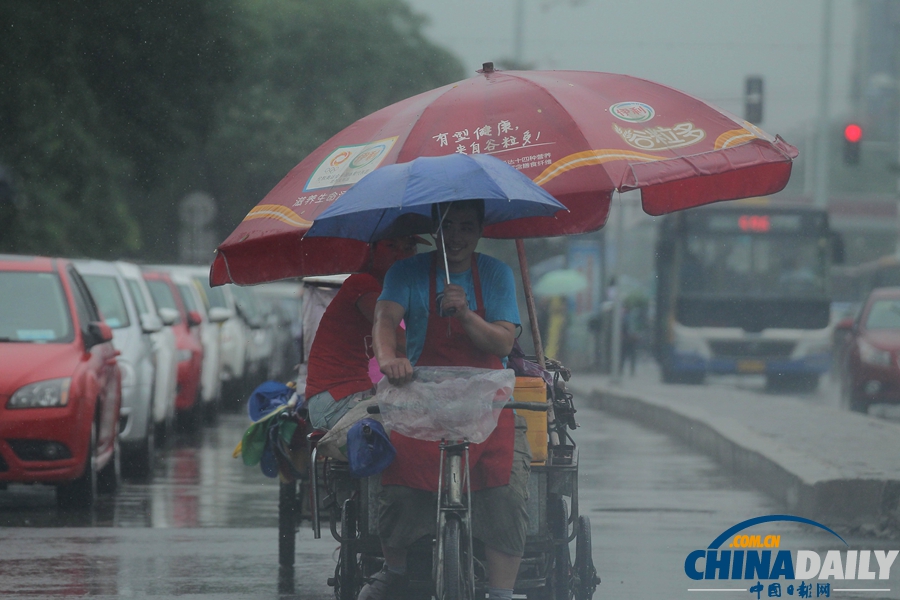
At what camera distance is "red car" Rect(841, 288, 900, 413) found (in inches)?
734

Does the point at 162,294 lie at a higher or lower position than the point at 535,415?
lower

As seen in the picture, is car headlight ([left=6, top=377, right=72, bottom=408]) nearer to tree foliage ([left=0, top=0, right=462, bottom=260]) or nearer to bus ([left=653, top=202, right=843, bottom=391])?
tree foliage ([left=0, top=0, right=462, bottom=260])

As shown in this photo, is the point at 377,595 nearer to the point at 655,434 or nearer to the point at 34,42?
the point at 655,434

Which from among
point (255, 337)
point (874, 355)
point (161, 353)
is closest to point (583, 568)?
point (161, 353)

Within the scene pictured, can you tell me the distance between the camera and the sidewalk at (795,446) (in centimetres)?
923

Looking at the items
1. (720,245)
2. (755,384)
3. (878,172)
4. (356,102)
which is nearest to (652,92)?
(720,245)

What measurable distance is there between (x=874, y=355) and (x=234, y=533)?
38.2ft

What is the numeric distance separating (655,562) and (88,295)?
5063mm

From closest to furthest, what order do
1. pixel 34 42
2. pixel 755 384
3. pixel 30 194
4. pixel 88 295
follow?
pixel 88 295, pixel 34 42, pixel 30 194, pixel 755 384

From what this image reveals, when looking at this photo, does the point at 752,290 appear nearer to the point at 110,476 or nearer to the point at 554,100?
the point at 110,476

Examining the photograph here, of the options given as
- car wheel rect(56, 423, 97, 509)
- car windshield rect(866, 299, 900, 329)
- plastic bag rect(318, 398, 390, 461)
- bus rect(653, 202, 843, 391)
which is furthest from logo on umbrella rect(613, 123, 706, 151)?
bus rect(653, 202, 843, 391)

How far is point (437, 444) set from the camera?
5215mm

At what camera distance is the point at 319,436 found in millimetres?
6098
